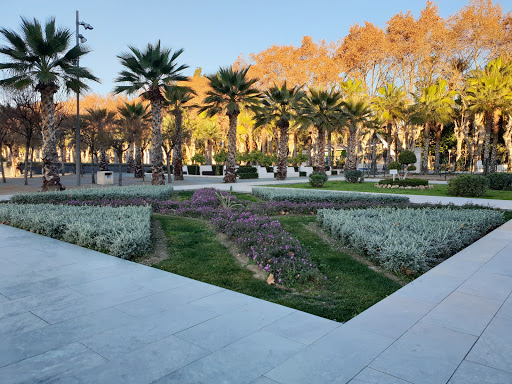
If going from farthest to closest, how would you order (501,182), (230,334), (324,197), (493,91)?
(493,91) < (501,182) < (324,197) < (230,334)

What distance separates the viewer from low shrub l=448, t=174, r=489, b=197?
54.2 ft

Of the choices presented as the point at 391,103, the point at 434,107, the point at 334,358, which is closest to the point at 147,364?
the point at 334,358

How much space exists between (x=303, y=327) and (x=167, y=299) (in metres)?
1.68

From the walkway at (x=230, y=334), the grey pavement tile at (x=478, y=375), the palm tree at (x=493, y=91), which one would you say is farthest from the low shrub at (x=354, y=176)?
the grey pavement tile at (x=478, y=375)

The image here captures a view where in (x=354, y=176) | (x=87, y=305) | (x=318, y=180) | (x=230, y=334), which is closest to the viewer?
(x=230, y=334)

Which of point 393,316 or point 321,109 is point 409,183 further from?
point 393,316

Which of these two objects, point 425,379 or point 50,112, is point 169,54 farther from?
point 425,379

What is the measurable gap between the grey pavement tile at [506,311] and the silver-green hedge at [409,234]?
1.53 m

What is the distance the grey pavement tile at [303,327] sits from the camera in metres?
3.35

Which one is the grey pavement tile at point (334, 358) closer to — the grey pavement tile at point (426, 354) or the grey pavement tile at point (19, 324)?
the grey pavement tile at point (426, 354)

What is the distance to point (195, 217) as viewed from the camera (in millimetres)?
10781

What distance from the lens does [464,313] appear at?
387cm

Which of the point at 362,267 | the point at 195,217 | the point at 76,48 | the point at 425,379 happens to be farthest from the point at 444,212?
the point at 76,48

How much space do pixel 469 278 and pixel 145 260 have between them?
511cm
